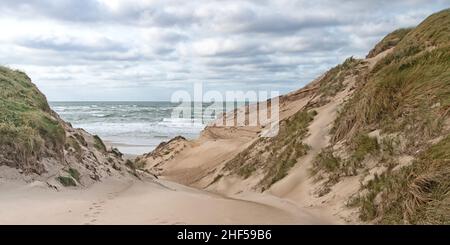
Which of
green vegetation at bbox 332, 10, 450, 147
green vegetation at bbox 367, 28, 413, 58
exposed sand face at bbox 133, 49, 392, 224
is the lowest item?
exposed sand face at bbox 133, 49, 392, 224

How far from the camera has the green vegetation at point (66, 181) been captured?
945 cm

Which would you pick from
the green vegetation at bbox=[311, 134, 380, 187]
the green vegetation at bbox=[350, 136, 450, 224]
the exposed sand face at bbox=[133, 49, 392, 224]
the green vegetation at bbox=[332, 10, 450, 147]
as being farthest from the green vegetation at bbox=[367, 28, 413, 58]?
the green vegetation at bbox=[350, 136, 450, 224]

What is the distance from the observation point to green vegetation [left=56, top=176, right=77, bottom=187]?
31.0 feet

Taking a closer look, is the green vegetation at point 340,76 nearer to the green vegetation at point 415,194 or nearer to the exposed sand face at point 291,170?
the exposed sand face at point 291,170

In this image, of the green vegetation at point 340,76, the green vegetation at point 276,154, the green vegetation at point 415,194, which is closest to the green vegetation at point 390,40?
the green vegetation at point 340,76

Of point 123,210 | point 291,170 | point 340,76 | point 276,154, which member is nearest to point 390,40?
point 340,76

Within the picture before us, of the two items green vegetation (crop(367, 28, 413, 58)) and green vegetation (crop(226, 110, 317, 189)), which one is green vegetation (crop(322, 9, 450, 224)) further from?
green vegetation (crop(367, 28, 413, 58))

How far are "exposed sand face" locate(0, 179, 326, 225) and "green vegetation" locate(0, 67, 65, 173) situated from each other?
88 centimetres

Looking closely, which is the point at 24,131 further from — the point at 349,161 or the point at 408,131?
the point at 408,131

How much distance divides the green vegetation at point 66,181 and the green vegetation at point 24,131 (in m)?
0.42

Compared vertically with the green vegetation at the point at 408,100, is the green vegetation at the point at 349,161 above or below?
below

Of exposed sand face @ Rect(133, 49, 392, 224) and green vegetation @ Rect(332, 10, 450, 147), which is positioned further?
exposed sand face @ Rect(133, 49, 392, 224)

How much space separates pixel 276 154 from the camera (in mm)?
12594

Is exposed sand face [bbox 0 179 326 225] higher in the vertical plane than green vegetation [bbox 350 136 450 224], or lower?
lower
